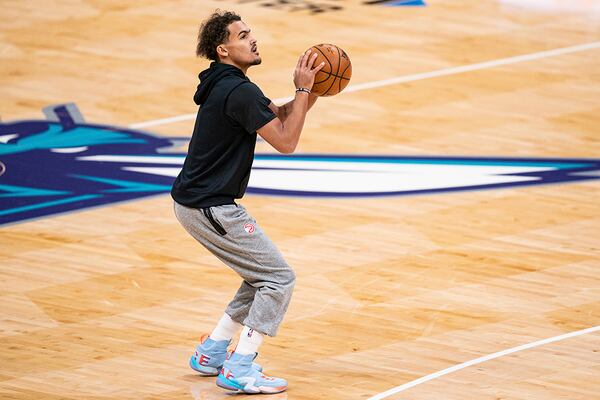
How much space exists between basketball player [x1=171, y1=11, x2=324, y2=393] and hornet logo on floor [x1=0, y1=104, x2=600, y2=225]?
3.40m

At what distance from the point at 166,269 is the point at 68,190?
74.9 inches

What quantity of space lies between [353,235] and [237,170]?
2.90 meters

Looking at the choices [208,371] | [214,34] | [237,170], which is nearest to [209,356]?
[208,371]

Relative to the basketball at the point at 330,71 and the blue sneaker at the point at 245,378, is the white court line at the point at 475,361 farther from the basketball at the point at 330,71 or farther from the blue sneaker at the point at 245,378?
the basketball at the point at 330,71

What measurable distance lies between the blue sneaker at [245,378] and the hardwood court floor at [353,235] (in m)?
0.11

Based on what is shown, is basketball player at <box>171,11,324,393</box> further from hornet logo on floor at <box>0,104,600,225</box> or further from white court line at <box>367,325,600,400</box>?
hornet logo on floor at <box>0,104,600,225</box>

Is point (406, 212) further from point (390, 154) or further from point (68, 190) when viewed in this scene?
point (68, 190)

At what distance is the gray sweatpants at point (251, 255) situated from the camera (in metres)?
7.01

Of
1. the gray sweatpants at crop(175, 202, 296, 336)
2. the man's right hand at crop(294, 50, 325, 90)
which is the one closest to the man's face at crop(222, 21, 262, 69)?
the man's right hand at crop(294, 50, 325, 90)

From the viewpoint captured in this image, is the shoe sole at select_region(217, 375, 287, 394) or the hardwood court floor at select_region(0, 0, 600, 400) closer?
the shoe sole at select_region(217, 375, 287, 394)

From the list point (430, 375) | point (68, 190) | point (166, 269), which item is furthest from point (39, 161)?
point (430, 375)

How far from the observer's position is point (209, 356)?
7.37 meters

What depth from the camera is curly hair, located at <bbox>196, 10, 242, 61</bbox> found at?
23.4ft

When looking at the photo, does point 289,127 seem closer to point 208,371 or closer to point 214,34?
point 214,34
